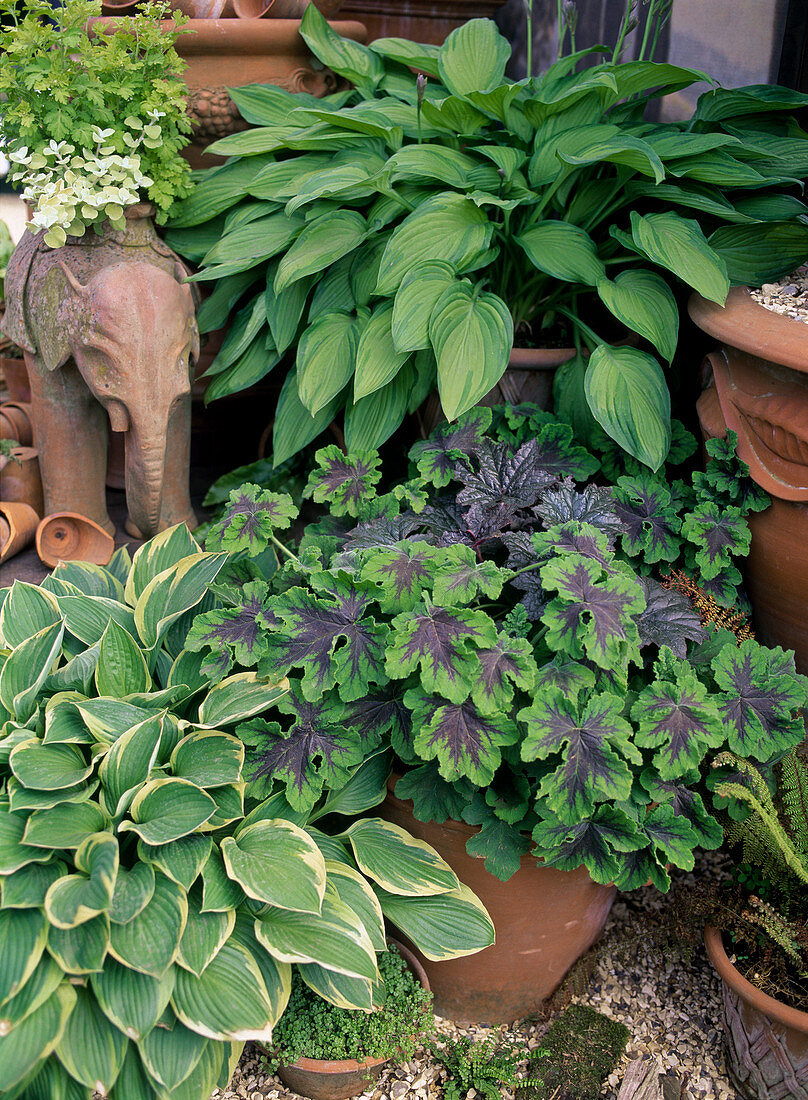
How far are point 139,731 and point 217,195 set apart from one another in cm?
132

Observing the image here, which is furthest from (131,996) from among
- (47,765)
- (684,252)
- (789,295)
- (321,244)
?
(789,295)

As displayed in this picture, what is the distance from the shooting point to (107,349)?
181cm

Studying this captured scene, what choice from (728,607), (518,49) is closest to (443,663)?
(728,607)

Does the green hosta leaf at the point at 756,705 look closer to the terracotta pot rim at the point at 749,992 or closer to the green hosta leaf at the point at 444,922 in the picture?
the terracotta pot rim at the point at 749,992

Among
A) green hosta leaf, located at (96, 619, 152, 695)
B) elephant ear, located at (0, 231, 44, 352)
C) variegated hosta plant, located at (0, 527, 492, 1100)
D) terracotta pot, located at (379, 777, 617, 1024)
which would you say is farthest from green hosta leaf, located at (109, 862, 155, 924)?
elephant ear, located at (0, 231, 44, 352)

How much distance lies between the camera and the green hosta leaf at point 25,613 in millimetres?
1520

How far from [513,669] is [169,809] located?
52cm

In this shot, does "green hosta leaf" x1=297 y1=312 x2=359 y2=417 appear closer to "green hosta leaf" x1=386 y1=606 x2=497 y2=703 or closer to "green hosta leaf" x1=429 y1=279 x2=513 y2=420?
"green hosta leaf" x1=429 y1=279 x2=513 y2=420

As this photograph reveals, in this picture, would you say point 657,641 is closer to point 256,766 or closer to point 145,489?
point 256,766

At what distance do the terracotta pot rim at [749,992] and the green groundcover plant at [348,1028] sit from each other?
1.52 feet

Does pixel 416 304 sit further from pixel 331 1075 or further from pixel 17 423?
pixel 331 1075

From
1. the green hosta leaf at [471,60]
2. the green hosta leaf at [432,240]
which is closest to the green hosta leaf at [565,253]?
the green hosta leaf at [432,240]

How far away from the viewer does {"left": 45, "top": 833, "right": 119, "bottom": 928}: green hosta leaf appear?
1.11 metres

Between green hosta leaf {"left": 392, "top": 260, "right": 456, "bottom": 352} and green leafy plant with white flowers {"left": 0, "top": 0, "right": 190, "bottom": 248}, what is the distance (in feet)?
2.03
